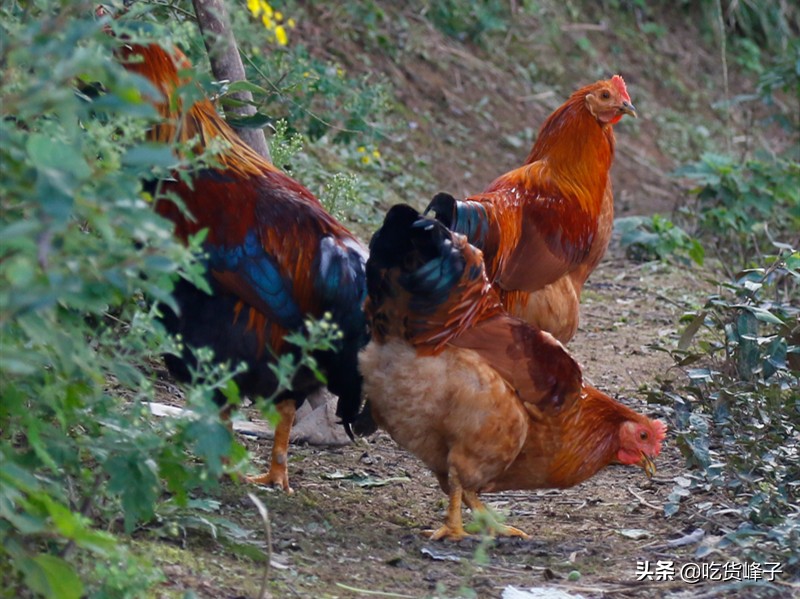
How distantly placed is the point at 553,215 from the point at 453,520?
2.13 meters

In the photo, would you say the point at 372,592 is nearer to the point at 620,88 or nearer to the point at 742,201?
the point at 620,88

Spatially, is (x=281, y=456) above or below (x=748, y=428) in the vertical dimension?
below

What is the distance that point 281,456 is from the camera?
4559 mm

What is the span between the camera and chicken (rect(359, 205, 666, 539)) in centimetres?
403

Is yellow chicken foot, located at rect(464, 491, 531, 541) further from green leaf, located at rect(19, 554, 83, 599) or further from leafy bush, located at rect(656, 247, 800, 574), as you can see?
green leaf, located at rect(19, 554, 83, 599)

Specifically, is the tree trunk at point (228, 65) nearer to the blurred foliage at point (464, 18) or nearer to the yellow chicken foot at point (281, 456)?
the yellow chicken foot at point (281, 456)

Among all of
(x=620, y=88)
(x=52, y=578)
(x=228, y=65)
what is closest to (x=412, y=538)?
(x=52, y=578)

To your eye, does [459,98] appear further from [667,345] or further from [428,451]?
[428,451]

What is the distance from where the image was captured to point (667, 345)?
7.05m

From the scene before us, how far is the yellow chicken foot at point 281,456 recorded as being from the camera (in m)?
4.54

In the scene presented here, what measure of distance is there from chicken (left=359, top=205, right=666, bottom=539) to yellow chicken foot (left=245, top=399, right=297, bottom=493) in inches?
19.0

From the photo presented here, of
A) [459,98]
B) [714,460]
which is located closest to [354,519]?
[714,460]

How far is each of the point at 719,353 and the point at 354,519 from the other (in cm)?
305

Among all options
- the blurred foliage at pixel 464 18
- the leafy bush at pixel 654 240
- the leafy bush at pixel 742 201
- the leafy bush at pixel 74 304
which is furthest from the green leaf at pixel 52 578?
the blurred foliage at pixel 464 18
